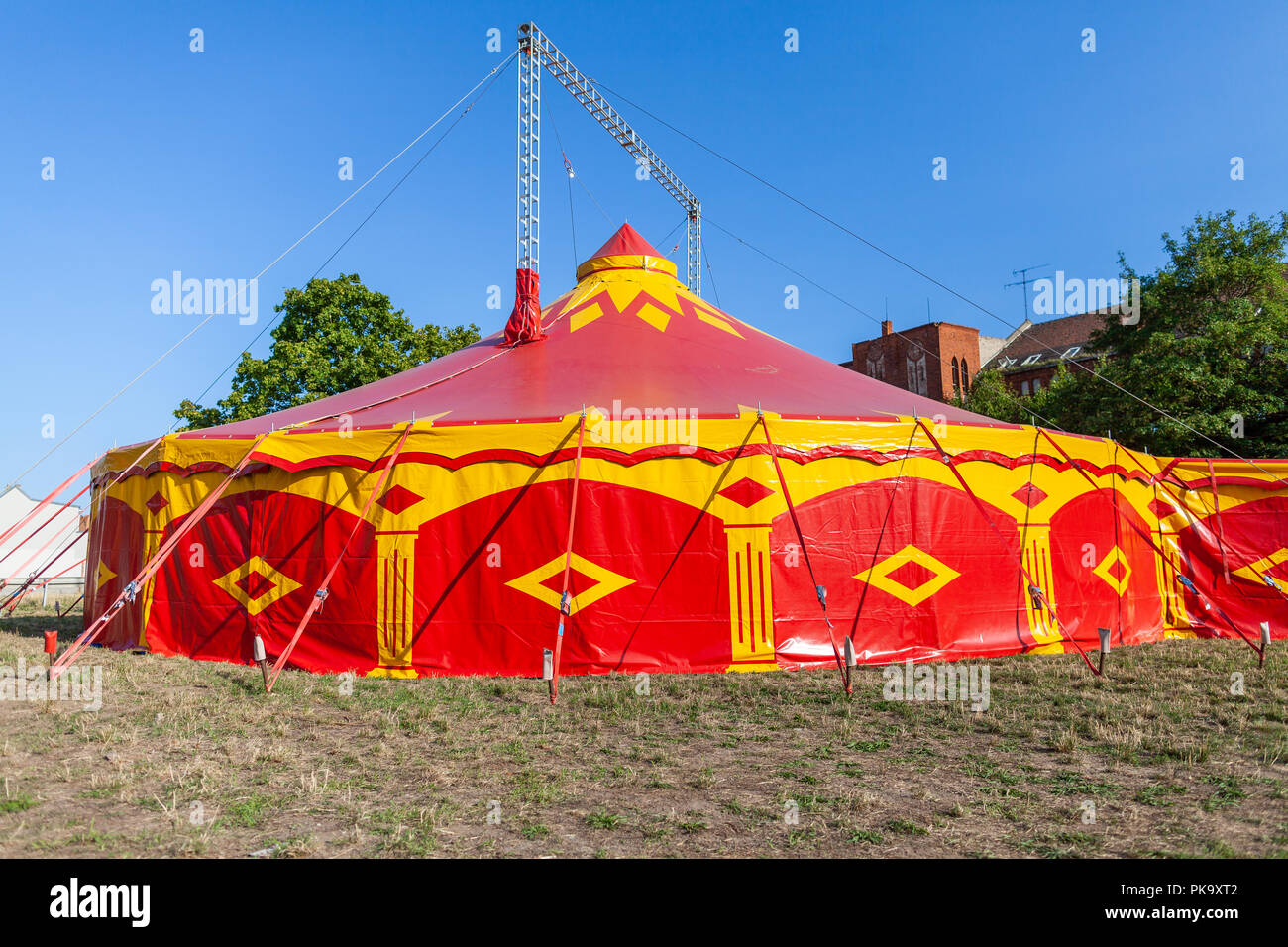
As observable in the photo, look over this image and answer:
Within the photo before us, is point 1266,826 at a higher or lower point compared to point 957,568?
lower

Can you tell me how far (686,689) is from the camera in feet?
20.2

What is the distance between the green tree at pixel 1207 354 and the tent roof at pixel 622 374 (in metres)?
9.00

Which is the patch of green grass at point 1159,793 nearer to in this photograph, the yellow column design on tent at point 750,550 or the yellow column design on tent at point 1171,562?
the yellow column design on tent at point 750,550

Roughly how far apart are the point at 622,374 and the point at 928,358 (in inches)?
1348

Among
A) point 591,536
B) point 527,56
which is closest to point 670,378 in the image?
point 591,536

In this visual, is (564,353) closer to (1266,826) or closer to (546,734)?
(546,734)

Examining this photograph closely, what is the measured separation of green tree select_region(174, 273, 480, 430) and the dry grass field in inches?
613

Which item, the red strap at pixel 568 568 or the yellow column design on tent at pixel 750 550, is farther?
the yellow column design on tent at pixel 750 550

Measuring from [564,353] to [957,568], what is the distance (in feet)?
15.8

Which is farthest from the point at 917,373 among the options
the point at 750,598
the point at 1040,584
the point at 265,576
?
the point at 265,576

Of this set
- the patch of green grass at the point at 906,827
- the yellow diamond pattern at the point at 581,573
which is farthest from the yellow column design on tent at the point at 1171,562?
the patch of green grass at the point at 906,827

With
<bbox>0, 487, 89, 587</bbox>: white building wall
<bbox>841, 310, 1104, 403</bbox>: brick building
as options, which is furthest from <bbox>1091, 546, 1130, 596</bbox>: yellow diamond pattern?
<bbox>841, 310, 1104, 403</bbox>: brick building

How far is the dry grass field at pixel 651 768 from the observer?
3.35m
